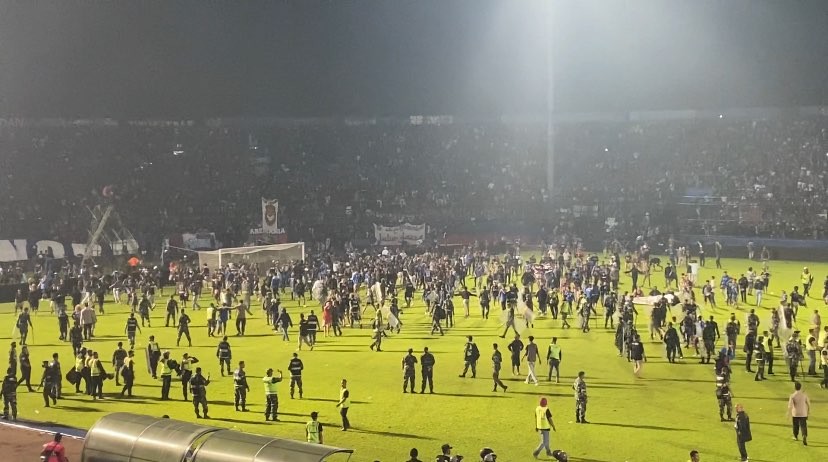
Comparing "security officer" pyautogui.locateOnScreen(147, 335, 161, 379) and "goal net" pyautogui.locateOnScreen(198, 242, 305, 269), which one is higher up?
"goal net" pyautogui.locateOnScreen(198, 242, 305, 269)

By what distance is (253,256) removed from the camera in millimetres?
46156

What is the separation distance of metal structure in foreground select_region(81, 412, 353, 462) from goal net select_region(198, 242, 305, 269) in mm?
31173

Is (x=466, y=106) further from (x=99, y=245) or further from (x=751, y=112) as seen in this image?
(x=99, y=245)

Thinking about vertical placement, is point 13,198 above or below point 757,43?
below

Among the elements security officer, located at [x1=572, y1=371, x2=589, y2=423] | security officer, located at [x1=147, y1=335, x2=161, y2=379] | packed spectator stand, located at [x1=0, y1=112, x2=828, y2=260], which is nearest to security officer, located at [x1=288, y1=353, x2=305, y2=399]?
security officer, located at [x1=147, y1=335, x2=161, y2=379]

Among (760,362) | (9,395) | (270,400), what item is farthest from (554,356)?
(9,395)

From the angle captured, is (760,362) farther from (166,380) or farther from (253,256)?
(253,256)

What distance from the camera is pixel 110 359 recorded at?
2741 centimetres

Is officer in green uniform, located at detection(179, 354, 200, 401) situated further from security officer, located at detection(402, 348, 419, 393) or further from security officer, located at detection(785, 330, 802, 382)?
security officer, located at detection(785, 330, 802, 382)

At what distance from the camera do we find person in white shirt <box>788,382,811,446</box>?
1753 cm

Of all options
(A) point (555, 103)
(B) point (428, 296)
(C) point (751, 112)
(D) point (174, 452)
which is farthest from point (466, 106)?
(D) point (174, 452)

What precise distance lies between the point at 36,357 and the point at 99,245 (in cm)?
2248

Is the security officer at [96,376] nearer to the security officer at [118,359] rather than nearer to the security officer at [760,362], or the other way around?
the security officer at [118,359]

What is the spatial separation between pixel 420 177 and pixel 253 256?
26.3 m
